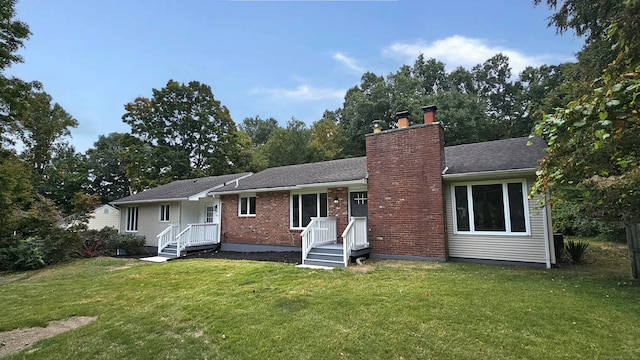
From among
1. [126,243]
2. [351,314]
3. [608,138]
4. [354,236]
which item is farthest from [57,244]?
[608,138]

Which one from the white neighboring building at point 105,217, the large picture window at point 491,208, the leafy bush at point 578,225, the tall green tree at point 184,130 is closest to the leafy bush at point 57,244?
the white neighboring building at point 105,217

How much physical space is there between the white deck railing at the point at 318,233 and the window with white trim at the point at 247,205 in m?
4.10

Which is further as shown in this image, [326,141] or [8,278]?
[326,141]

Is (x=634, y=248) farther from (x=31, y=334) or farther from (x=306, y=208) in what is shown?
(x=31, y=334)

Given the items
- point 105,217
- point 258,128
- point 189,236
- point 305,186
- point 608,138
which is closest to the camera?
point 608,138

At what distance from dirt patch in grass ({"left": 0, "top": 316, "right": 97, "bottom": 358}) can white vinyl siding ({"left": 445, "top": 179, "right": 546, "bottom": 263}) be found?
948 centimetres

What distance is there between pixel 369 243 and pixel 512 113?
28.2 meters

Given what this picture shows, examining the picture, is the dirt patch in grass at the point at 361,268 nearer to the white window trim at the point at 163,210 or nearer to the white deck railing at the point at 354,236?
the white deck railing at the point at 354,236

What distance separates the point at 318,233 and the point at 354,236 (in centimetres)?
141

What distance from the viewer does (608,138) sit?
4.30 metres

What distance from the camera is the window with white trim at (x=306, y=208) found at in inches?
485

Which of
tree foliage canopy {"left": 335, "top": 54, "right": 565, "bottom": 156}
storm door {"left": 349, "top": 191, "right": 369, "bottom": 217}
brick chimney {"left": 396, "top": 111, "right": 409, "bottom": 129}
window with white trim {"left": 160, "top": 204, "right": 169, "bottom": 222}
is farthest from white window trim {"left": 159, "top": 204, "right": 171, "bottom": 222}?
tree foliage canopy {"left": 335, "top": 54, "right": 565, "bottom": 156}

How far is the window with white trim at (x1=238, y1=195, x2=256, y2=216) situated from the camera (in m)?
14.3

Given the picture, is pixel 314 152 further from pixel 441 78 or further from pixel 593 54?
pixel 593 54
